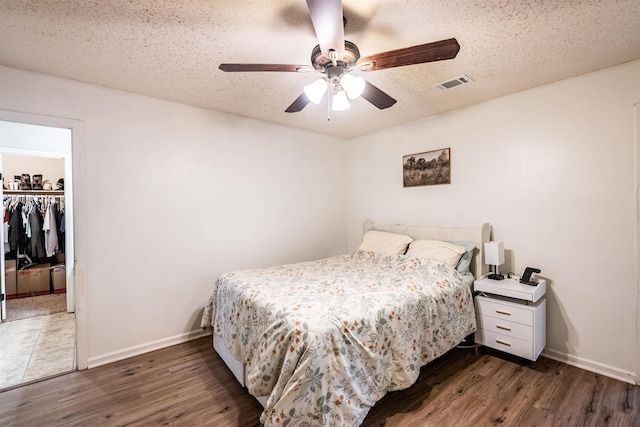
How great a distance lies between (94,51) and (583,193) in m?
3.87

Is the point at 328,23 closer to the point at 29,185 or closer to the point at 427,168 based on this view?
the point at 427,168

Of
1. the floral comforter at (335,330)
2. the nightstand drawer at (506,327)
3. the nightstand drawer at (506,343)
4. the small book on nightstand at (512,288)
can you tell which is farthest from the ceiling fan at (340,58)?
the nightstand drawer at (506,343)

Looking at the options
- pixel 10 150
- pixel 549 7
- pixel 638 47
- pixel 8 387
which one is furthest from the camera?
pixel 10 150

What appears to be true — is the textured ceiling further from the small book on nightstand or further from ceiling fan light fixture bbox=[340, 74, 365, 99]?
the small book on nightstand

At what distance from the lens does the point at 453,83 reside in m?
2.53

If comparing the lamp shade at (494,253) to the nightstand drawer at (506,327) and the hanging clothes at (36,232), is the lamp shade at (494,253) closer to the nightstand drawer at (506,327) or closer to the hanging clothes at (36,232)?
the nightstand drawer at (506,327)

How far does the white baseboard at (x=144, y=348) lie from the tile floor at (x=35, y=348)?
0.19 meters

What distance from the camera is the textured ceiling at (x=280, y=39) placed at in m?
1.57

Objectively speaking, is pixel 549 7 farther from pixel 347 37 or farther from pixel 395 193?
pixel 395 193

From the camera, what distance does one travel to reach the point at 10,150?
3566 mm

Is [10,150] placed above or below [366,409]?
above

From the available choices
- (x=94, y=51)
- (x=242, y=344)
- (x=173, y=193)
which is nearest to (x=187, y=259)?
(x=173, y=193)

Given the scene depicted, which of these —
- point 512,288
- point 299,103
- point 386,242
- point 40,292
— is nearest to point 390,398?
point 512,288

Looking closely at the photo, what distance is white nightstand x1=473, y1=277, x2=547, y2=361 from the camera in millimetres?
2338
